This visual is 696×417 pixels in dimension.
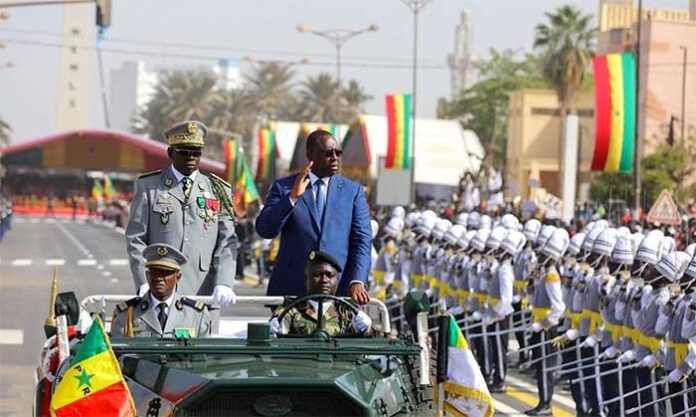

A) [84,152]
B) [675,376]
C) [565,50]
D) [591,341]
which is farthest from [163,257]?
[84,152]

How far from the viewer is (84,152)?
418ft

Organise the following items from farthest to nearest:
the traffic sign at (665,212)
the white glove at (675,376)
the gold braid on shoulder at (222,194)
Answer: the traffic sign at (665,212), the white glove at (675,376), the gold braid on shoulder at (222,194)

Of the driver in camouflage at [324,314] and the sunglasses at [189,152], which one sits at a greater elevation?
the sunglasses at [189,152]

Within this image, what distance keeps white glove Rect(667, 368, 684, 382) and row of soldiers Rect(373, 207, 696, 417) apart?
1 cm

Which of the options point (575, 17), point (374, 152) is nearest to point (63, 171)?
point (575, 17)

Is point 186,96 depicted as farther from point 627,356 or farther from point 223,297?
point 223,297

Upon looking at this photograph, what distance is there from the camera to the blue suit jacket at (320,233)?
36.7 feet

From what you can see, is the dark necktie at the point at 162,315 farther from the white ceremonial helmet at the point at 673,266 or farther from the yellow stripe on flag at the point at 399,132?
the yellow stripe on flag at the point at 399,132

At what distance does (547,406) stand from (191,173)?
26.7 ft

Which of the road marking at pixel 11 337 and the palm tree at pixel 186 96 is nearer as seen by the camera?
the road marking at pixel 11 337

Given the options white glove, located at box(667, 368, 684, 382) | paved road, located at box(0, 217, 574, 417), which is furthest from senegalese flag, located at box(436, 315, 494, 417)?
paved road, located at box(0, 217, 574, 417)

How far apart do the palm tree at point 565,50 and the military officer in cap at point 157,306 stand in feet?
263

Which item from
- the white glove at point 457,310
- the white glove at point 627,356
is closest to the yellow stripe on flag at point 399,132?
the white glove at point 457,310

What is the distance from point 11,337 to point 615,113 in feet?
49.4
